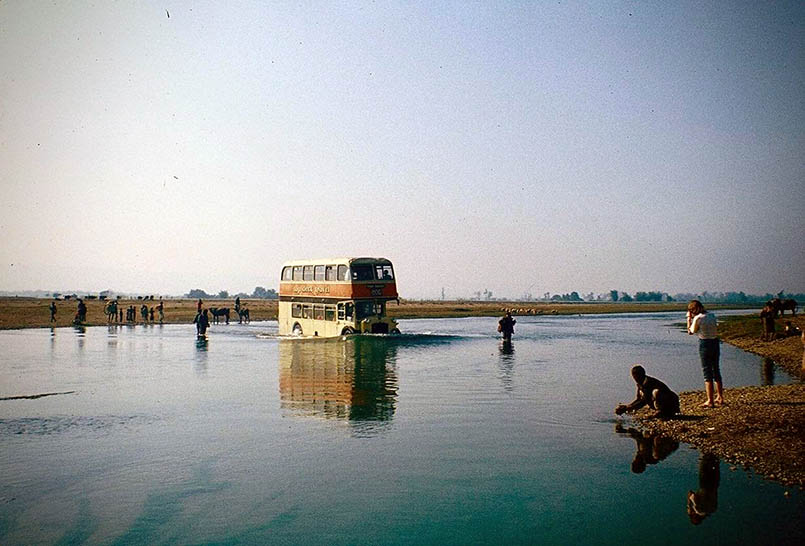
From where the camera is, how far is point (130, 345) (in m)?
39.0

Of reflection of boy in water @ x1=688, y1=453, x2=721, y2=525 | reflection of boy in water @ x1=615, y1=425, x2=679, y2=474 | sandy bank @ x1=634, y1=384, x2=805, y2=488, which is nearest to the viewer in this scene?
reflection of boy in water @ x1=688, y1=453, x2=721, y2=525

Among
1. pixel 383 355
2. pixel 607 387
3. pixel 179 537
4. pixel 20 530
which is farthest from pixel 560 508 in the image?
pixel 383 355

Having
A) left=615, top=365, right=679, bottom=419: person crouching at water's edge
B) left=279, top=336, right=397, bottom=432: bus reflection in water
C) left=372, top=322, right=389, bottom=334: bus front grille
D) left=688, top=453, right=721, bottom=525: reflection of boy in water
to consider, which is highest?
left=372, top=322, right=389, bottom=334: bus front grille

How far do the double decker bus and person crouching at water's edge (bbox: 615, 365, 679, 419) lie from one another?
24845 millimetres

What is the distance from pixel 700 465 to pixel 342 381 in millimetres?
13655

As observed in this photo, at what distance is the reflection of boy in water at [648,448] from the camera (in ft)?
37.1

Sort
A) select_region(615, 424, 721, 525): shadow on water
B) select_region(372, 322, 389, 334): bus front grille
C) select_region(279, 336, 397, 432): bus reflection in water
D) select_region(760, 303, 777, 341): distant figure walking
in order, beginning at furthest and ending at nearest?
select_region(372, 322, 389, 334): bus front grille, select_region(760, 303, 777, 341): distant figure walking, select_region(279, 336, 397, 432): bus reflection in water, select_region(615, 424, 721, 525): shadow on water

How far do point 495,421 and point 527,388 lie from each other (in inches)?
236

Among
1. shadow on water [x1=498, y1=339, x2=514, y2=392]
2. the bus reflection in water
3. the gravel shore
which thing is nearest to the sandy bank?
the gravel shore

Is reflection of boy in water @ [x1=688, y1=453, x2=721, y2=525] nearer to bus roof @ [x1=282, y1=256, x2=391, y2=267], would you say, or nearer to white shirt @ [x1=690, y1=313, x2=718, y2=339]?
white shirt @ [x1=690, y1=313, x2=718, y2=339]

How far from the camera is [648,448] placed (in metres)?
12.4

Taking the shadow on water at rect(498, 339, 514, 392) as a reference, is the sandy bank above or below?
above

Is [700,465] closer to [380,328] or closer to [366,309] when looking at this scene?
[366,309]

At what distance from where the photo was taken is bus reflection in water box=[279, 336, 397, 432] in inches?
656
